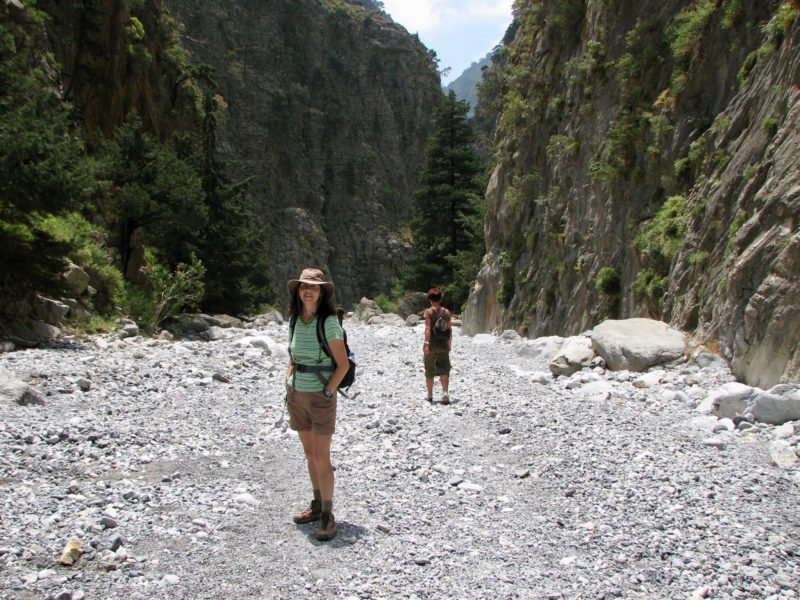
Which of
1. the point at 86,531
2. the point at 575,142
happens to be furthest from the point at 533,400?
the point at 575,142

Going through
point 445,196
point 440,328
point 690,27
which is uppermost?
point 690,27

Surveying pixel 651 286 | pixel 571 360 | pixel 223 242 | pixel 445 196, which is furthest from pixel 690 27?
pixel 445 196

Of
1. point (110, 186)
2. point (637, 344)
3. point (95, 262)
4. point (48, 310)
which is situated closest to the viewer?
point (637, 344)

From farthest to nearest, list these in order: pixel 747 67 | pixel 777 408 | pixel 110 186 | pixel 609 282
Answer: pixel 110 186 < pixel 609 282 < pixel 747 67 < pixel 777 408

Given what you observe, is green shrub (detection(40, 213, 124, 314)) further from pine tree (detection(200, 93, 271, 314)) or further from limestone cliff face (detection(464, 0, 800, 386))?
limestone cliff face (detection(464, 0, 800, 386))

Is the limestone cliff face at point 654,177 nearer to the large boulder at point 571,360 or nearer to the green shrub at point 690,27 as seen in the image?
the green shrub at point 690,27

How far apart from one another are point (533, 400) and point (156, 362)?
6.21m

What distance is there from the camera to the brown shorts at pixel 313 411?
452 centimetres

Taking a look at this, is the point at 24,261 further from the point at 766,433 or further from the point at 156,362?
the point at 766,433

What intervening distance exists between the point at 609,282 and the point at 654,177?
2721 millimetres

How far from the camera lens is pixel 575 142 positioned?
19.5 m

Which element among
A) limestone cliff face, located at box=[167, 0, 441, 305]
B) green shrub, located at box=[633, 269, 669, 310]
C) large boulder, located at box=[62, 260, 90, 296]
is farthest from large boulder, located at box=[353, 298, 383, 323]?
green shrub, located at box=[633, 269, 669, 310]

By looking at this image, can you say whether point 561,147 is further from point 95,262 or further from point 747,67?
point 95,262

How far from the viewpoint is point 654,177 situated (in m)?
14.6
